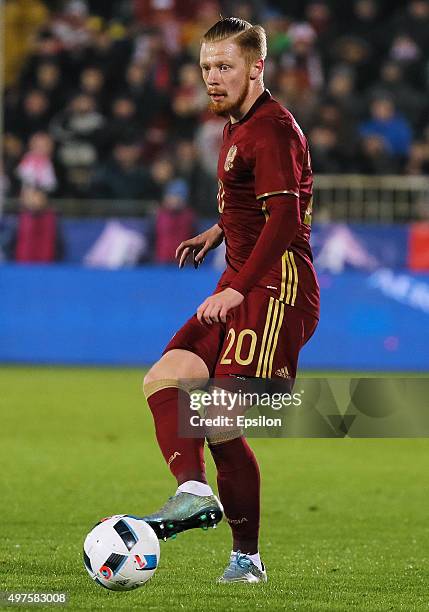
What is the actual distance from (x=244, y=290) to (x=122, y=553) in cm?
100

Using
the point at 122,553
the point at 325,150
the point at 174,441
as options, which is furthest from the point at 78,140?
the point at 122,553

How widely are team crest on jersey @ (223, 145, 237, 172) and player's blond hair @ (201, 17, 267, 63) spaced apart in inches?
12.9

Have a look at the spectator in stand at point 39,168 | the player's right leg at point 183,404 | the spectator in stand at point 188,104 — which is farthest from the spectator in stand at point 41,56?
the player's right leg at point 183,404

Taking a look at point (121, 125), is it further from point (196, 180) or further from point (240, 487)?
point (240, 487)

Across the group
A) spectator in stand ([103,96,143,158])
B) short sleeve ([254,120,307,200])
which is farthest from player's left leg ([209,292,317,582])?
spectator in stand ([103,96,143,158])

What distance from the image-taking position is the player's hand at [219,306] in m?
4.84

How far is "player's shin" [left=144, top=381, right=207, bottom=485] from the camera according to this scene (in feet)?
16.7

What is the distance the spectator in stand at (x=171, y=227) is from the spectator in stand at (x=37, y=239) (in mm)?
1112

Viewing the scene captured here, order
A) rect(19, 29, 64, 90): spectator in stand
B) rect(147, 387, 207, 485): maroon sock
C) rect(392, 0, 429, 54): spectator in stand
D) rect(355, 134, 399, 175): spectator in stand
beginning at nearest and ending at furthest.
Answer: rect(147, 387, 207, 485): maroon sock < rect(355, 134, 399, 175): spectator in stand < rect(19, 29, 64, 90): spectator in stand < rect(392, 0, 429, 54): spectator in stand

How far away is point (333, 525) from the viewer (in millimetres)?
7023

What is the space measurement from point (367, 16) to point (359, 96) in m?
1.99

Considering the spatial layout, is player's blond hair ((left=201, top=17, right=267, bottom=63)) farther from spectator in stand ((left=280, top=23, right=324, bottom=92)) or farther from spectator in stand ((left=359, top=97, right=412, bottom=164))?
spectator in stand ((left=280, top=23, right=324, bottom=92))

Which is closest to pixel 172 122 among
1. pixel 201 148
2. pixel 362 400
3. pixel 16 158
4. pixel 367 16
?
pixel 201 148

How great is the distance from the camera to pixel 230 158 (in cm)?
521
